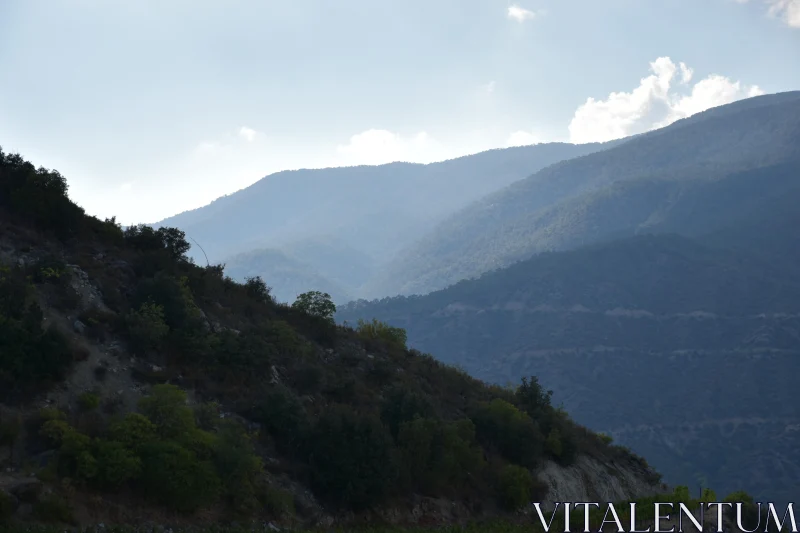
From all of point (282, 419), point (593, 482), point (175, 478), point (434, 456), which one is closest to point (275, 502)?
point (175, 478)

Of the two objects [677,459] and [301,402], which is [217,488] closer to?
[301,402]

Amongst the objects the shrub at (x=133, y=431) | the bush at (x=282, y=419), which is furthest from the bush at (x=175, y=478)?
the bush at (x=282, y=419)

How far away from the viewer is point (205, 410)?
2641cm

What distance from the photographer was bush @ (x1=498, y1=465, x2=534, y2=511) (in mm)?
31094

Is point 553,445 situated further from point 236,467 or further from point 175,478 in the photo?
point 175,478

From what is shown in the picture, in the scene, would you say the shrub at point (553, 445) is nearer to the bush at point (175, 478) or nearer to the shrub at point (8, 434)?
the bush at point (175, 478)

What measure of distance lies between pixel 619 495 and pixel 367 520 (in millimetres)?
16771

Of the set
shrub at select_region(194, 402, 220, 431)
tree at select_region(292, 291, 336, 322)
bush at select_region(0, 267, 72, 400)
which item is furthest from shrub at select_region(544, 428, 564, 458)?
bush at select_region(0, 267, 72, 400)

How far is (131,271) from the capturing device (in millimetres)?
32438

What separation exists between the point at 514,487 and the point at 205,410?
11.6 metres

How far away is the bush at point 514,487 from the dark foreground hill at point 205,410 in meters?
0.08

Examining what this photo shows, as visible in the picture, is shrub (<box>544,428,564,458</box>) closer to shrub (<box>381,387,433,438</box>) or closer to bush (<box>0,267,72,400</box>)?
shrub (<box>381,387,433,438</box>)

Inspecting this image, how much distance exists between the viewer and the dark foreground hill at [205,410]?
869 inches

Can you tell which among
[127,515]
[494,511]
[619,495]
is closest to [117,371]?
[127,515]
